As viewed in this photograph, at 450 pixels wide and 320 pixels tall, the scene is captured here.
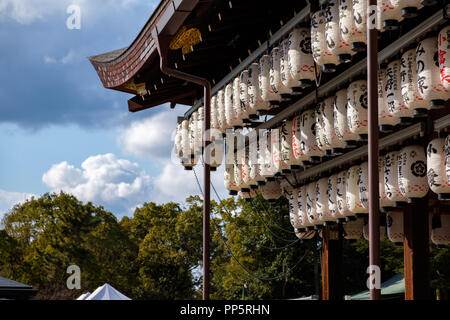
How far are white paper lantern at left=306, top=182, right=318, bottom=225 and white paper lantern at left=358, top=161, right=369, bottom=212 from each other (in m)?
1.70

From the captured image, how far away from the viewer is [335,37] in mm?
6551

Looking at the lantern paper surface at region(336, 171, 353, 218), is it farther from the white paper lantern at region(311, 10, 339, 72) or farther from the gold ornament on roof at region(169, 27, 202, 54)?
the gold ornament on roof at region(169, 27, 202, 54)

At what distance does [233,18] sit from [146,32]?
1.58m

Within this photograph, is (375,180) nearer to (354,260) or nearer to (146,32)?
(146,32)

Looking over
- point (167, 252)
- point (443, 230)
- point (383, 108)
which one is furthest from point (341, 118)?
point (167, 252)

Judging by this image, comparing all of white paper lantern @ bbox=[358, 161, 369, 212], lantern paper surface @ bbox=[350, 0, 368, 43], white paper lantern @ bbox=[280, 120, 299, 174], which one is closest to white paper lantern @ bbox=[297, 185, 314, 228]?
white paper lantern @ bbox=[280, 120, 299, 174]

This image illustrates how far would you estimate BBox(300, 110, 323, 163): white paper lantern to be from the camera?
27.4 ft

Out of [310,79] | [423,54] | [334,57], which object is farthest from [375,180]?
[310,79]

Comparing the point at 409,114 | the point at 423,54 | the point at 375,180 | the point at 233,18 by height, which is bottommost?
the point at 375,180

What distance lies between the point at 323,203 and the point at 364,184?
1.52 m

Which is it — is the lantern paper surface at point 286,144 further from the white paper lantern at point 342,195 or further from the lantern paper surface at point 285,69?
the lantern paper surface at point 285,69

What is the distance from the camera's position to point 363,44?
20.7 ft

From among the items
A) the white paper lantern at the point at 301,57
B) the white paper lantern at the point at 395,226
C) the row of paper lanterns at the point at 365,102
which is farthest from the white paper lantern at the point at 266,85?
the white paper lantern at the point at 395,226

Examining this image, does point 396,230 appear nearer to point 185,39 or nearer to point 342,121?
point 342,121
